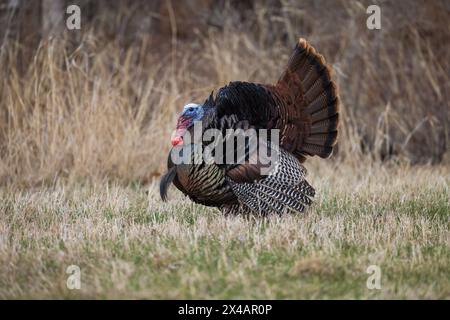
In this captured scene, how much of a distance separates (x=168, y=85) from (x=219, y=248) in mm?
5268

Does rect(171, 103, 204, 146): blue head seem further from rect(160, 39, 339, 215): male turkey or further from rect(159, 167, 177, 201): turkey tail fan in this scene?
rect(159, 167, 177, 201): turkey tail fan

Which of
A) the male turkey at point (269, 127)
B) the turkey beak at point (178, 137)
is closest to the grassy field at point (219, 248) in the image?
the male turkey at point (269, 127)

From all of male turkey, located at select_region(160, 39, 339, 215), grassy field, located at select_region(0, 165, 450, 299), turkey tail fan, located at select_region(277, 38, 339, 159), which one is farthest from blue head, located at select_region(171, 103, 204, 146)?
turkey tail fan, located at select_region(277, 38, 339, 159)

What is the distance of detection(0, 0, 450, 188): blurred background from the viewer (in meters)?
6.94

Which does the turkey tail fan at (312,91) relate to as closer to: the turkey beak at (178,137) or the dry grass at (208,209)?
the dry grass at (208,209)

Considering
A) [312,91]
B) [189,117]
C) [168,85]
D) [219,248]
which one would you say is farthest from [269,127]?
[168,85]

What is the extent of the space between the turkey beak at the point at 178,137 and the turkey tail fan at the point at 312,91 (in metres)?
0.87

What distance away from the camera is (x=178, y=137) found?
4730 millimetres

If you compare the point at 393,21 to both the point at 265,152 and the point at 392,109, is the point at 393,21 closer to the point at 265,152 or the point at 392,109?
the point at 392,109

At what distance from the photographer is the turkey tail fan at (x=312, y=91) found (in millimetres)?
5191

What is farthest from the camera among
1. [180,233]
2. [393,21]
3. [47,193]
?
[393,21]

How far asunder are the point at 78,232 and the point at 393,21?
516 centimetres
